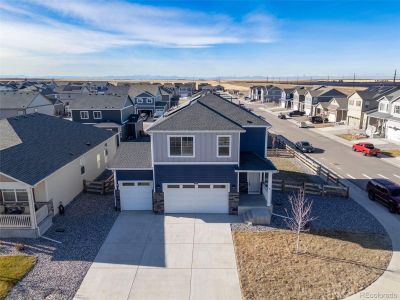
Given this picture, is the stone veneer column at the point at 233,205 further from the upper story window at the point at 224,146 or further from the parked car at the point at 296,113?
the parked car at the point at 296,113

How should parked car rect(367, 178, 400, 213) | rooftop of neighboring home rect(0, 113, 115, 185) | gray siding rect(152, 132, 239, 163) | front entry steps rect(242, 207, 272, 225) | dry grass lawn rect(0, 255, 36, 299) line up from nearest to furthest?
dry grass lawn rect(0, 255, 36, 299)
rooftop of neighboring home rect(0, 113, 115, 185)
front entry steps rect(242, 207, 272, 225)
gray siding rect(152, 132, 239, 163)
parked car rect(367, 178, 400, 213)

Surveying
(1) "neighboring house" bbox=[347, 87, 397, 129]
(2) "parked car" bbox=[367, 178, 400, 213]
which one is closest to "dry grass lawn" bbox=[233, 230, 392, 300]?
(2) "parked car" bbox=[367, 178, 400, 213]

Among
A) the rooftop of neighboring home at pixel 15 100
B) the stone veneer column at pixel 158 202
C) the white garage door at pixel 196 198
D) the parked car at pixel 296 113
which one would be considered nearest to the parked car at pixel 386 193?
the white garage door at pixel 196 198

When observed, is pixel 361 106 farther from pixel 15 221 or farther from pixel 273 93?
pixel 273 93

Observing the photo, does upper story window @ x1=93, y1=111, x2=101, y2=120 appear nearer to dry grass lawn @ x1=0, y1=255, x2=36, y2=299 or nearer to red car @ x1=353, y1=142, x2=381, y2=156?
dry grass lawn @ x1=0, y1=255, x2=36, y2=299

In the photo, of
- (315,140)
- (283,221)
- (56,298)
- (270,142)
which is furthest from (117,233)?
(315,140)

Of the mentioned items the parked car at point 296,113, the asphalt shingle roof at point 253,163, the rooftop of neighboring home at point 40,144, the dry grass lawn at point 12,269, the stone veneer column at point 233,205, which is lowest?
the dry grass lawn at point 12,269
